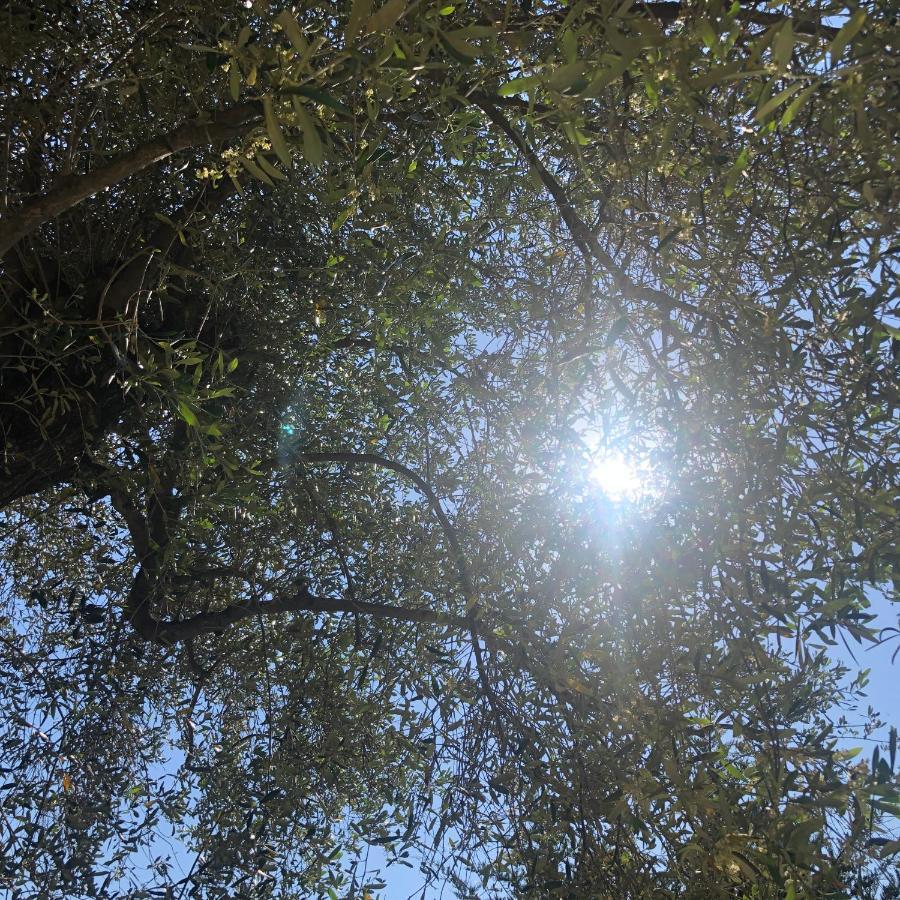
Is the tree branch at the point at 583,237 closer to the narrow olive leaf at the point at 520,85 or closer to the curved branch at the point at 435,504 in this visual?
the narrow olive leaf at the point at 520,85

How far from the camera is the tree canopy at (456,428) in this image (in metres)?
2.80

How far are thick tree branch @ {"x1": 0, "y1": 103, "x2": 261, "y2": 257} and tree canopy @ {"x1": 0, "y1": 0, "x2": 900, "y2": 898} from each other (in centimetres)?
2

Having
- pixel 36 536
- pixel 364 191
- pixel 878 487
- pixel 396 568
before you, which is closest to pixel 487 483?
pixel 396 568

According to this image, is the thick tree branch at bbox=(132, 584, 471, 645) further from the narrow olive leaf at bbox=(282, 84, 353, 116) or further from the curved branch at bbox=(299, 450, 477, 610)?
the narrow olive leaf at bbox=(282, 84, 353, 116)

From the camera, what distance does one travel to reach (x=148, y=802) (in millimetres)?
5090

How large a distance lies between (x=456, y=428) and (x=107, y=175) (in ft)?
10.1

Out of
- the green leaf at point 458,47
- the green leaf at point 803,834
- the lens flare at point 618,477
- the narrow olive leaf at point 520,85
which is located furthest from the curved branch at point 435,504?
the green leaf at point 458,47

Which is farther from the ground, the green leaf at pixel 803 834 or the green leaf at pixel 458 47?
the green leaf at pixel 458 47

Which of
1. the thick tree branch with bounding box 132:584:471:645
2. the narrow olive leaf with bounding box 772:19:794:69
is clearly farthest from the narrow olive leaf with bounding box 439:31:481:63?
the thick tree branch with bounding box 132:584:471:645

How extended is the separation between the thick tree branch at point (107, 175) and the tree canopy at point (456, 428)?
0.06 ft

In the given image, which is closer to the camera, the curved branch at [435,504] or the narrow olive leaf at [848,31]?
the narrow olive leaf at [848,31]

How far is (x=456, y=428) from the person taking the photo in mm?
5492

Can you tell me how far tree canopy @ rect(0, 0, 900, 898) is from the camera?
280 centimetres

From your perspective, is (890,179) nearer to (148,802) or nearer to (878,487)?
(878,487)
